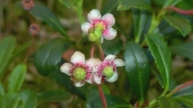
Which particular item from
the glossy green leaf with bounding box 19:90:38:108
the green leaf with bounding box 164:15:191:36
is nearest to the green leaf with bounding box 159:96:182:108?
the green leaf with bounding box 164:15:191:36

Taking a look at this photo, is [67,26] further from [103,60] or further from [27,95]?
[103,60]

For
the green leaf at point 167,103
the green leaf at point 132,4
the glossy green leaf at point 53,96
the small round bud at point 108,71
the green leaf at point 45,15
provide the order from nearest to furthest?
the small round bud at point 108,71 → the green leaf at point 167,103 → the green leaf at point 132,4 → the glossy green leaf at point 53,96 → the green leaf at point 45,15

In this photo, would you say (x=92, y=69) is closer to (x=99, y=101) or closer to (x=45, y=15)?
(x=99, y=101)

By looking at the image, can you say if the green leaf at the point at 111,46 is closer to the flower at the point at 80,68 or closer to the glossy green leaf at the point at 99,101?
the glossy green leaf at the point at 99,101

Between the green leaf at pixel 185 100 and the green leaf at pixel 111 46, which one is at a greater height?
the green leaf at pixel 111 46

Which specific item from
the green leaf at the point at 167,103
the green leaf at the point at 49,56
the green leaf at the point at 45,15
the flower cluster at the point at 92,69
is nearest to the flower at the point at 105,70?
the flower cluster at the point at 92,69

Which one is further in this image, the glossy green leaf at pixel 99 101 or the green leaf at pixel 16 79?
the green leaf at pixel 16 79
